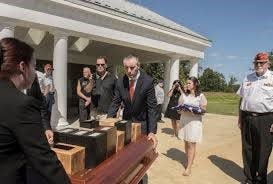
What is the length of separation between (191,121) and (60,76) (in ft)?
16.7

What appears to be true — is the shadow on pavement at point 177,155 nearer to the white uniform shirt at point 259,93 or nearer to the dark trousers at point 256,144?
the dark trousers at point 256,144

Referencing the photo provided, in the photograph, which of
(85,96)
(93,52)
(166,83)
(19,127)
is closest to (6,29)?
(85,96)

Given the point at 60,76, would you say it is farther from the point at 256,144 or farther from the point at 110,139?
the point at 110,139

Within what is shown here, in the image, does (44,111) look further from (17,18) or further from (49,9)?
(49,9)

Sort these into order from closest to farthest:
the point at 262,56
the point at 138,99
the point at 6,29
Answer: the point at 138,99 < the point at 262,56 < the point at 6,29

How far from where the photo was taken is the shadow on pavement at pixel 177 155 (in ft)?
25.4

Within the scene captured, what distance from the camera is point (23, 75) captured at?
191 cm

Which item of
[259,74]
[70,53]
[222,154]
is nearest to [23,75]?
[259,74]

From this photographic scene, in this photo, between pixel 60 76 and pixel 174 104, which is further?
pixel 174 104

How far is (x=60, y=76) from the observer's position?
10.9 m

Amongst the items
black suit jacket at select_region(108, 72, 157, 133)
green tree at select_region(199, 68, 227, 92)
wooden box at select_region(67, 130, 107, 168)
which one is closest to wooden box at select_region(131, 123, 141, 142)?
black suit jacket at select_region(108, 72, 157, 133)

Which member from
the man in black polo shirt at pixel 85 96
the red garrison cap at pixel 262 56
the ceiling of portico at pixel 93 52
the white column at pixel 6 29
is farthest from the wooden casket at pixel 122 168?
the ceiling of portico at pixel 93 52

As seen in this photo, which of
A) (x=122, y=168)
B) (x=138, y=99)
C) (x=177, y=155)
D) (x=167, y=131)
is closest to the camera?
(x=122, y=168)

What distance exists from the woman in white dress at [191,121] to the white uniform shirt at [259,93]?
1.09m
